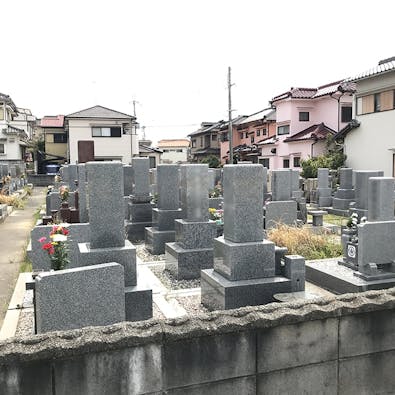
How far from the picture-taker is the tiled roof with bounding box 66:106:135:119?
38.2 metres

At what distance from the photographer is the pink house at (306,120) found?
2833 cm

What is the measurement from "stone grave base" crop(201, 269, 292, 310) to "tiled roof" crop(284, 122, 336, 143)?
933 inches

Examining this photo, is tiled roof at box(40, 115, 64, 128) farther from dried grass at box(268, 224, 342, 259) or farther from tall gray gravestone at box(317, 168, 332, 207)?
dried grass at box(268, 224, 342, 259)

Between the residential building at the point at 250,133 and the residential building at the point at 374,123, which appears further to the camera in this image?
the residential building at the point at 250,133

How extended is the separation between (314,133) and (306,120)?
3200 mm

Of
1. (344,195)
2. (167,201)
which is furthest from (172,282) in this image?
(344,195)

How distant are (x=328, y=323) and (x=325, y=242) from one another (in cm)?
579

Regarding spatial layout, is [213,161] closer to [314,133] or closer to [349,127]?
[314,133]

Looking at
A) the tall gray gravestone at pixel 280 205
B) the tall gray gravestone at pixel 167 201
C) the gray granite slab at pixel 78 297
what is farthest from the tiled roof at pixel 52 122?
the gray granite slab at pixel 78 297

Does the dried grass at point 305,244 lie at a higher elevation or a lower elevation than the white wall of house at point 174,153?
lower

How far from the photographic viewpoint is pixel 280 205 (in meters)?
12.1

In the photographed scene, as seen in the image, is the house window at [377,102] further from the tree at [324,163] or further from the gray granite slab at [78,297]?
the gray granite slab at [78,297]

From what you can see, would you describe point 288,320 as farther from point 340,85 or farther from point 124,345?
point 340,85

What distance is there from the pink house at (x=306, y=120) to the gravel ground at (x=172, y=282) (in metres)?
21.9
